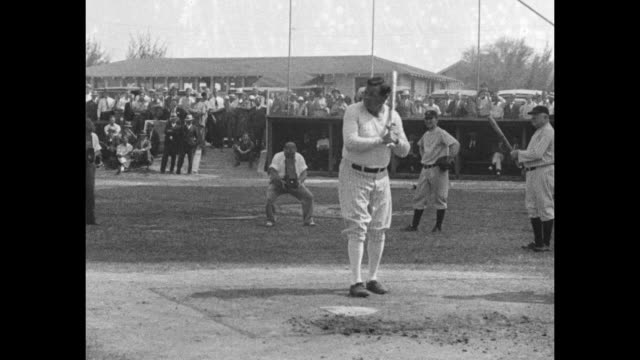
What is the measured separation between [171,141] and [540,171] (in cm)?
1936

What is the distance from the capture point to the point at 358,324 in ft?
27.7

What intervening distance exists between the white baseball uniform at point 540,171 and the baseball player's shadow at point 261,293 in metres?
4.30

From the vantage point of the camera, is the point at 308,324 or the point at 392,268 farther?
the point at 392,268

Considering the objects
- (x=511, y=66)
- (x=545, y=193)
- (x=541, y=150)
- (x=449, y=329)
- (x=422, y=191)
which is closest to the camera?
(x=449, y=329)

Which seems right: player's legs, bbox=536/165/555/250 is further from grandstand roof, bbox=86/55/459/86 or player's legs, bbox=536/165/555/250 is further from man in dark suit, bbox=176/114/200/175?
grandstand roof, bbox=86/55/459/86

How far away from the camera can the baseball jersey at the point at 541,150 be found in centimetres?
1342

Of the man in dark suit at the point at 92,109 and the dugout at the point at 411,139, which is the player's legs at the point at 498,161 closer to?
the dugout at the point at 411,139

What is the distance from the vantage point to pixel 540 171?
1366 cm

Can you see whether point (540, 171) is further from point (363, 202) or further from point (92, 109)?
point (92, 109)

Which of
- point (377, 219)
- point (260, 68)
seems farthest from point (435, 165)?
point (260, 68)
